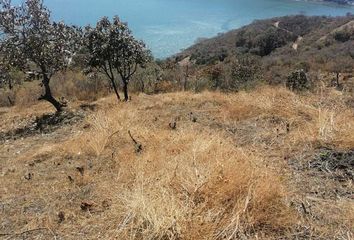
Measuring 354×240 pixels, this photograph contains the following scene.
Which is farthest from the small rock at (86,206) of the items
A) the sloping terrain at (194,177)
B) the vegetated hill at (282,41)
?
the vegetated hill at (282,41)

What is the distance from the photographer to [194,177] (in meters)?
4.46

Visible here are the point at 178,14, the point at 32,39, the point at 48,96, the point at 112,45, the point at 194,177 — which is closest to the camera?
the point at 194,177

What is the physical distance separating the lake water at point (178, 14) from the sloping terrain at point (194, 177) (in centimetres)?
4201

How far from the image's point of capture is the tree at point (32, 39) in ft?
34.9

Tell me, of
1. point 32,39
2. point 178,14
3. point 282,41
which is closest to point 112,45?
point 32,39

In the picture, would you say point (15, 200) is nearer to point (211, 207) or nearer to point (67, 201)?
point (67, 201)

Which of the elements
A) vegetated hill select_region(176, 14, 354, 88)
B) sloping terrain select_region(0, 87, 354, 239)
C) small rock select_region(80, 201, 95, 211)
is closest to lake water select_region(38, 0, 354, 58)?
vegetated hill select_region(176, 14, 354, 88)

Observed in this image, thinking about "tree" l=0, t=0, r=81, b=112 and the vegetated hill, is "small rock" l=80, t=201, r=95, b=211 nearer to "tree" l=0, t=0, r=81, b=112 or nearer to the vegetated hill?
"tree" l=0, t=0, r=81, b=112

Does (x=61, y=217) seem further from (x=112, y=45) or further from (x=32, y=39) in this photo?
(x=112, y=45)

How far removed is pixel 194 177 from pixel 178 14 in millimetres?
86023

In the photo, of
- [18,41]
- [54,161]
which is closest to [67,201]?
[54,161]

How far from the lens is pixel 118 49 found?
40.5ft

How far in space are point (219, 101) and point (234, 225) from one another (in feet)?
17.6

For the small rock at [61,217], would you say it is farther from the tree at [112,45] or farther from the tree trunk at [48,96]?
the tree at [112,45]
